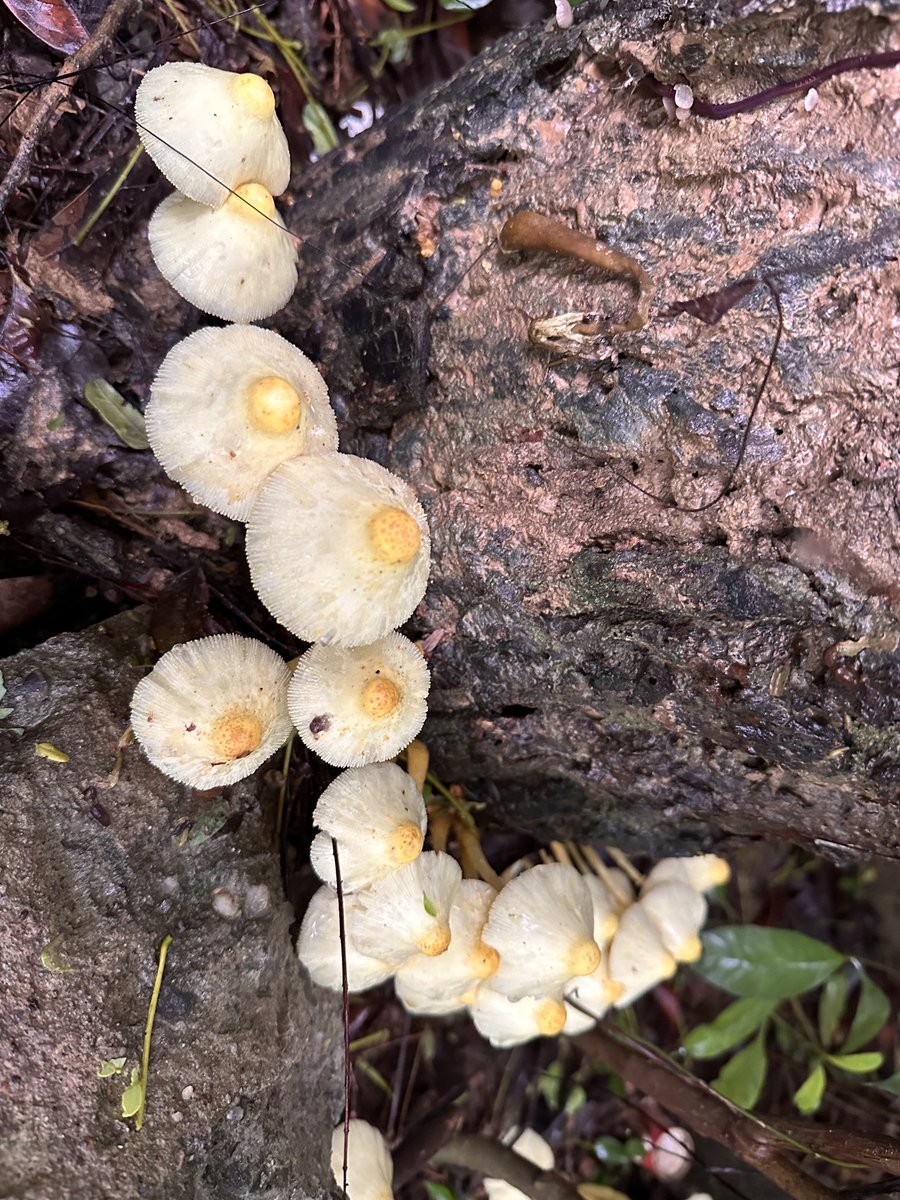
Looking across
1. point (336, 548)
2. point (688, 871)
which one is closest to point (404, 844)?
point (336, 548)

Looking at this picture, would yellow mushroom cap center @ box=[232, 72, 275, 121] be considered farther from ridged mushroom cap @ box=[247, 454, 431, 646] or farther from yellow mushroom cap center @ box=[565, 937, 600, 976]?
yellow mushroom cap center @ box=[565, 937, 600, 976]

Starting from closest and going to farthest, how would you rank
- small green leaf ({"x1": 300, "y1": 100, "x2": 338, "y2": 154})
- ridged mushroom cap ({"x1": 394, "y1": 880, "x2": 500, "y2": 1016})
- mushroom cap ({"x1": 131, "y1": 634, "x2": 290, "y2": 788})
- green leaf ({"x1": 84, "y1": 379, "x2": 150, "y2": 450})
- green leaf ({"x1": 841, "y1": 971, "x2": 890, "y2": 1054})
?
mushroom cap ({"x1": 131, "y1": 634, "x2": 290, "y2": 788})
green leaf ({"x1": 84, "y1": 379, "x2": 150, "y2": 450})
ridged mushroom cap ({"x1": 394, "y1": 880, "x2": 500, "y2": 1016})
small green leaf ({"x1": 300, "y1": 100, "x2": 338, "y2": 154})
green leaf ({"x1": 841, "y1": 971, "x2": 890, "y2": 1054})

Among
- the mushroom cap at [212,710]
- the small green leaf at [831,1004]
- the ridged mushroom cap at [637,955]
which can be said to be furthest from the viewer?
the small green leaf at [831,1004]

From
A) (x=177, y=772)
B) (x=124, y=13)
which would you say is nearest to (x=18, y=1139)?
(x=177, y=772)

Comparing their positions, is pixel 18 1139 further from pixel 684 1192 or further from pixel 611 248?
pixel 684 1192

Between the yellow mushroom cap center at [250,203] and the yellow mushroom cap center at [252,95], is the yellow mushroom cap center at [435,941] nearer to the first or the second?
the yellow mushroom cap center at [250,203]

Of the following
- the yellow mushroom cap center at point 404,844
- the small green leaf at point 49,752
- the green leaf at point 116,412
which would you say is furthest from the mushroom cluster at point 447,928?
the green leaf at point 116,412

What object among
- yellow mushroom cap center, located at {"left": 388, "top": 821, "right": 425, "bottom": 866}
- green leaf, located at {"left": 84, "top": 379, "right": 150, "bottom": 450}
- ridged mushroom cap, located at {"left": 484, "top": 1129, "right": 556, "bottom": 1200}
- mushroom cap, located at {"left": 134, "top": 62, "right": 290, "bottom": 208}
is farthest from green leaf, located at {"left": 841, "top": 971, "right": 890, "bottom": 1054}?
mushroom cap, located at {"left": 134, "top": 62, "right": 290, "bottom": 208}
